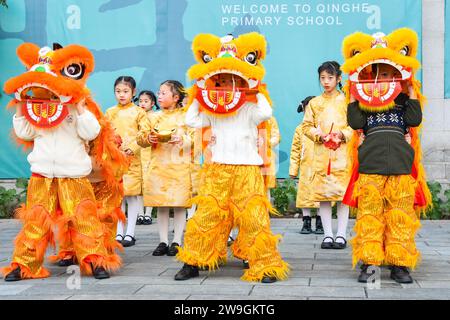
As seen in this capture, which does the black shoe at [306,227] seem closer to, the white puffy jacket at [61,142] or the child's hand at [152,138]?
the child's hand at [152,138]

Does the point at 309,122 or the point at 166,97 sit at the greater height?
the point at 166,97

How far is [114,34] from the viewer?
32.2 ft

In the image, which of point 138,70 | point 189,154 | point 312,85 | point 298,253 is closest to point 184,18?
point 138,70

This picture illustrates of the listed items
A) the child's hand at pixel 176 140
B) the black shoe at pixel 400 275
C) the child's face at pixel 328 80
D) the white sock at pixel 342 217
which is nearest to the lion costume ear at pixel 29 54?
the child's hand at pixel 176 140

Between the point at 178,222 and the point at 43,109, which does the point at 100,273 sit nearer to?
the point at 43,109

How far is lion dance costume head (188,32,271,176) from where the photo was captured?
16.4ft

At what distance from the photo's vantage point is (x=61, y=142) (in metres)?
5.28

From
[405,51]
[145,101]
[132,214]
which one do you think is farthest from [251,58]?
[145,101]

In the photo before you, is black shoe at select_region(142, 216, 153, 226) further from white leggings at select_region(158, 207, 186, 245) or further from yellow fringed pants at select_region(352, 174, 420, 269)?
yellow fringed pants at select_region(352, 174, 420, 269)

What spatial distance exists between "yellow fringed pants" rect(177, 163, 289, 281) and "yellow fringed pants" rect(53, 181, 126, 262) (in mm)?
936

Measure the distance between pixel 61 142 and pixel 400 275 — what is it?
274 centimetres

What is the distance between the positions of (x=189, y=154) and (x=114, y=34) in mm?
4103

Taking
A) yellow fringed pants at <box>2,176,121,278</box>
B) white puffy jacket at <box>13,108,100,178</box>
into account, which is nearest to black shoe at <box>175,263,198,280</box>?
yellow fringed pants at <box>2,176,121,278</box>

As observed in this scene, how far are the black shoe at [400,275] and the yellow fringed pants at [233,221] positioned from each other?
78 cm
